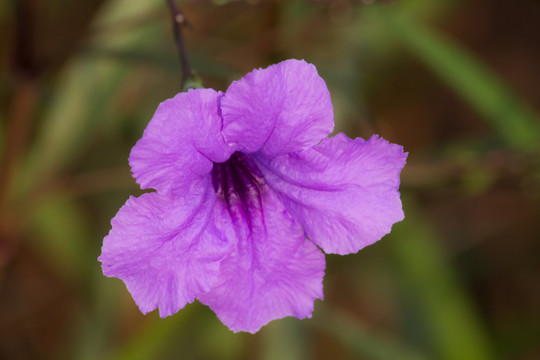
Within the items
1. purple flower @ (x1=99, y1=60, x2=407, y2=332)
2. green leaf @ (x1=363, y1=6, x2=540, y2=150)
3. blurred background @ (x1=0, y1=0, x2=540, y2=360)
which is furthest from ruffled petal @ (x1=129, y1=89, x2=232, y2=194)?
green leaf @ (x1=363, y1=6, x2=540, y2=150)

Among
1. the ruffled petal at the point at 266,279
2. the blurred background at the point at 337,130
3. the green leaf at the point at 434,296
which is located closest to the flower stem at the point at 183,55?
the ruffled petal at the point at 266,279

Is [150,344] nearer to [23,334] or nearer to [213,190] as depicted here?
[23,334]

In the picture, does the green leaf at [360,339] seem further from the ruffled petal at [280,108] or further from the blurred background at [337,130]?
the ruffled petal at [280,108]

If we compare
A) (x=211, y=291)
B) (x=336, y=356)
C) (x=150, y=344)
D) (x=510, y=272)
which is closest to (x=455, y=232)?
(x=510, y=272)

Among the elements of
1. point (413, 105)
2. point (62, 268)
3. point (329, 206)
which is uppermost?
point (413, 105)

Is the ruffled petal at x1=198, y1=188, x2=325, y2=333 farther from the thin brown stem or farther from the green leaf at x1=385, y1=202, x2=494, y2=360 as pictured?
the green leaf at x1=385, y1=202, x2=494, y2=360
